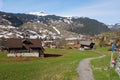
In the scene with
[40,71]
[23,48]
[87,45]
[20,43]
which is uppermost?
→ [40,71]

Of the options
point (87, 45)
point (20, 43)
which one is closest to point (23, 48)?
point (20, 43)

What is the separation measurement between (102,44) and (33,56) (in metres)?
73.6

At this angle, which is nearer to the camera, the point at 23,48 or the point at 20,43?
the point at 23,48

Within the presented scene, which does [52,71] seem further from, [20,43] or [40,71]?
[20,43]

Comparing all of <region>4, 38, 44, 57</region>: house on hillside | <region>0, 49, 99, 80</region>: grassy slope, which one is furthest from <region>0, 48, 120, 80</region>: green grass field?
<region>4, 38, 44, 57</region>: house on hillside

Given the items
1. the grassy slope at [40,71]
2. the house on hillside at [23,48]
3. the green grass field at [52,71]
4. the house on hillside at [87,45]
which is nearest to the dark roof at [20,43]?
the house on hillside at [23,48]

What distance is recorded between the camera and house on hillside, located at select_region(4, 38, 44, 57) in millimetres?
104438

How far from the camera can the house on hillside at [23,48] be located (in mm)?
104438

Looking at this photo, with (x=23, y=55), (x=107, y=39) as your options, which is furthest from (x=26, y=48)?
(x=107, y=39)

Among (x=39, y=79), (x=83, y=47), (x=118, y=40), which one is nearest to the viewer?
(x=39, y=79)

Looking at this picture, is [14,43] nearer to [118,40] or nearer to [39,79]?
[118,40]

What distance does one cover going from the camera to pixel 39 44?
108688 mm

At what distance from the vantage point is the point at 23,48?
106 m

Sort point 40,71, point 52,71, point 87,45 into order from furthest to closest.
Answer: point 87,45, point 40,71, point 52,71
